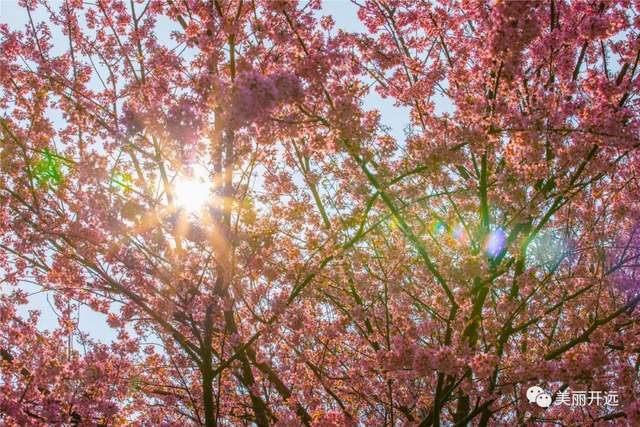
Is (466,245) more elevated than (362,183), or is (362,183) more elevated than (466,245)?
(362,183)

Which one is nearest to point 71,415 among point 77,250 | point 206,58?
point 77,250

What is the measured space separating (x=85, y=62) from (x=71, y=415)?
4.96 meters

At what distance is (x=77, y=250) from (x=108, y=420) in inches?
90.0

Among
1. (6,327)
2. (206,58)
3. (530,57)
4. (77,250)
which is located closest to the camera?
(77,250)

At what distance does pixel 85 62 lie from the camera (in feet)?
29.2

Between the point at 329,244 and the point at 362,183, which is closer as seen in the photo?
the point at 329,244

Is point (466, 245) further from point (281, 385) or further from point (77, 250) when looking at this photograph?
point (77, 250)

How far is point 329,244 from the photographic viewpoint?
778 centimetres

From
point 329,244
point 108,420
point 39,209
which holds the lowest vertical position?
point 108,420

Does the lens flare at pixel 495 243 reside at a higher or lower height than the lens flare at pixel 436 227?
lower

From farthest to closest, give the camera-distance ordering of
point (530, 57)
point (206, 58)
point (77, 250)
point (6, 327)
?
1. point (6, 327)
2. point (530, 57)
3. point (206, 58)
4. point (77, 250)

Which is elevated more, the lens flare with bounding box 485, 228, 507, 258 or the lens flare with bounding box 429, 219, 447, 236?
the lens flare with bounding box 429, 219, 447, 236

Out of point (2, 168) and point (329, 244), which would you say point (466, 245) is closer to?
point (329, 244)

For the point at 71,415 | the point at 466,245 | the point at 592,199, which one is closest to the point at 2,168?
the point at 71,415
